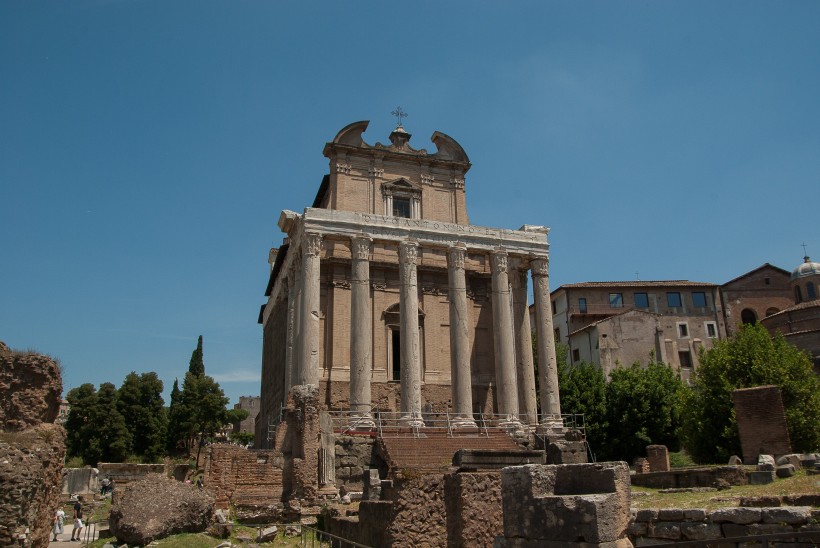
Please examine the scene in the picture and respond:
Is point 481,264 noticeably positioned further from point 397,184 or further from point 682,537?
point 682,537

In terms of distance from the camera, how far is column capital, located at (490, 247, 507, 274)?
29.6 meters

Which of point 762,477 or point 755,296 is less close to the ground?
point 755,296

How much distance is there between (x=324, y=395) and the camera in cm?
2866

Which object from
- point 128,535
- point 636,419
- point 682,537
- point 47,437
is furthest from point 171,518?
point 636,419

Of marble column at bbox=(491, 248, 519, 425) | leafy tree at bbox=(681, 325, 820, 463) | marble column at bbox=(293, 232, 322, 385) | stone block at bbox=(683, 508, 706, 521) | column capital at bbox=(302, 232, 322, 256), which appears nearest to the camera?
stone block at bbox=(683, 508, 706, 521)

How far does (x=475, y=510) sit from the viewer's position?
26.4ft

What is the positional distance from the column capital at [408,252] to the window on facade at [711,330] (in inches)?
1226

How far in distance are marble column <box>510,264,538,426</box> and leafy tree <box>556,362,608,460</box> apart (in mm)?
3418

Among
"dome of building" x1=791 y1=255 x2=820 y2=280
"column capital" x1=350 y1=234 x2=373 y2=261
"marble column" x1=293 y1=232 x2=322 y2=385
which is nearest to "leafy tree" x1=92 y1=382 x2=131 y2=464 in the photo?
"marble column" x1=293 y1=232 x2=322 y2=385

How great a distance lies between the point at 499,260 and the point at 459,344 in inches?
173

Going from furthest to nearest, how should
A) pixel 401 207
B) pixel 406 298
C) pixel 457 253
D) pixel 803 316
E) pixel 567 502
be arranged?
pixel 803 316
pixel 401 207
pixel 457 253
pixel 406 298
pixel 567 502

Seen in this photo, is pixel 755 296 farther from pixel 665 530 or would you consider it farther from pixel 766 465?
pixel 665 530

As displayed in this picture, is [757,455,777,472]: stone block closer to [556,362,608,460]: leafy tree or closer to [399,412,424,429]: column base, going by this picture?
[399,412,424,429]: column base

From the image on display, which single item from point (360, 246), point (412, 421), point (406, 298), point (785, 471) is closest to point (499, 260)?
point (406, 298)
